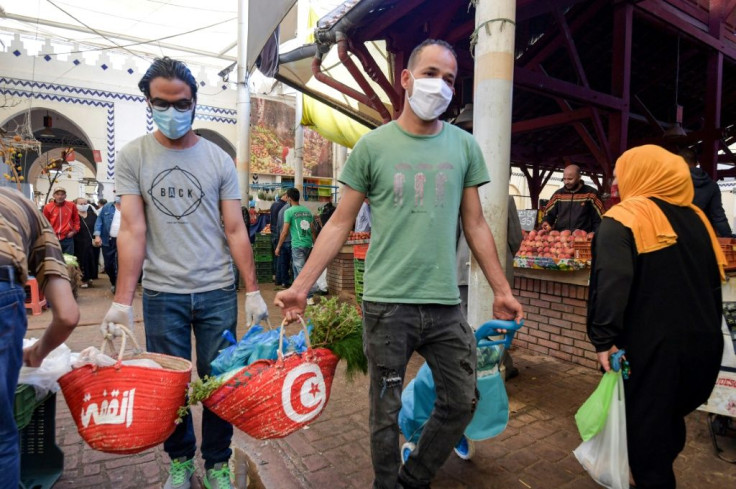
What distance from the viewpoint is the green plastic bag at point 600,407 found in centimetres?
203

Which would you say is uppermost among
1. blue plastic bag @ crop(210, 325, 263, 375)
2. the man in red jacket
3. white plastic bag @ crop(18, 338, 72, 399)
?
the man in red jacket

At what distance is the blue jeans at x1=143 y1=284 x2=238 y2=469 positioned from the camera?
2.24 meters

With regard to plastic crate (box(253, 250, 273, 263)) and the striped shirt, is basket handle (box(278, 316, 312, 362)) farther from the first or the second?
plastic crate (box(253, 250, 273, 263))

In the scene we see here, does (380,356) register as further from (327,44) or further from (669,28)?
(669,28)

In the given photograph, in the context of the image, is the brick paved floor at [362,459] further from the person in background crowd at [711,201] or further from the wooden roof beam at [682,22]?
the wooden roof beam at [682,22]

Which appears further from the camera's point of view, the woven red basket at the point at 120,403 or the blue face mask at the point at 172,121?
the blue face mask at the point at 172,121

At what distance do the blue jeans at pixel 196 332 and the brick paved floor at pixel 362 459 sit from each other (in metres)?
0.42

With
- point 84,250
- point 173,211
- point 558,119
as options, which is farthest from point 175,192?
point 84,250

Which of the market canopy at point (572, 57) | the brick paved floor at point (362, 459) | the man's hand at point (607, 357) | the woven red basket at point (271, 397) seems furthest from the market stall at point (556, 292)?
the woven red basket at point (271, 397)

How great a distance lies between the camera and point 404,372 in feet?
6.72

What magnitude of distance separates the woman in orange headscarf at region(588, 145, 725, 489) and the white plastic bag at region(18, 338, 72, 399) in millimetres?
2444

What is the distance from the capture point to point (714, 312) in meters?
2.00

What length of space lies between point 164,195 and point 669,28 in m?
6.90

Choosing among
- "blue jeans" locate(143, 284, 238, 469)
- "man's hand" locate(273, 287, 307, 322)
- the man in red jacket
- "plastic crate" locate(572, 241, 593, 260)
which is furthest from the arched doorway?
"plastic crate" locate(572, 241, 593, 260)
